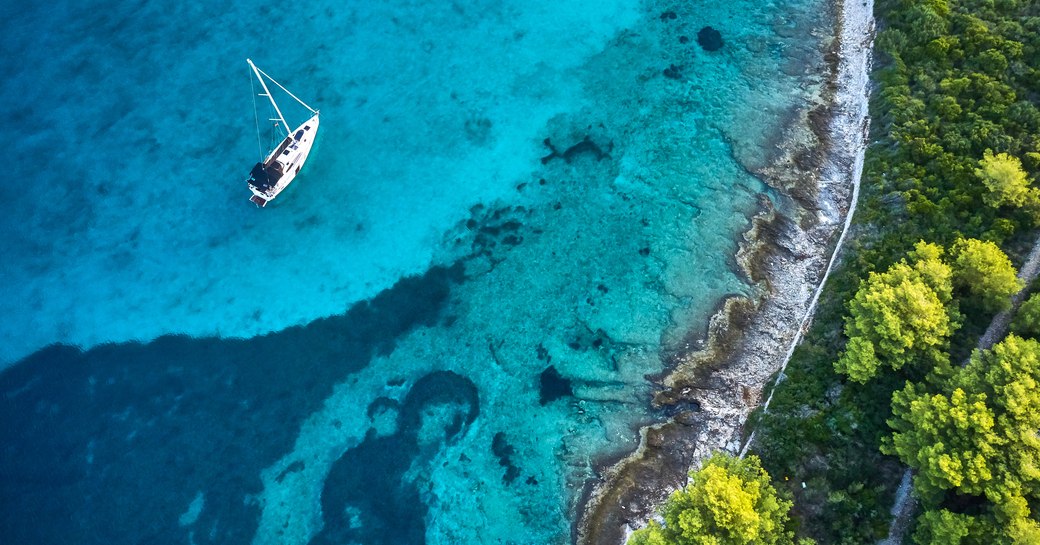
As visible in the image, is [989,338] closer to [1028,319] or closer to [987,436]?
[1028,319]

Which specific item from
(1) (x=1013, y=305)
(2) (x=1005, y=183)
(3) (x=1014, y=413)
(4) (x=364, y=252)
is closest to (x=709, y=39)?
(2) (x=1005, y=183)

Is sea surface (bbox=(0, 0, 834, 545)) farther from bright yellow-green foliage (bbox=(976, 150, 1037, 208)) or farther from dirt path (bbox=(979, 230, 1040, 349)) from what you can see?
dirt path (bbox=(979, 230, 1040, 349))

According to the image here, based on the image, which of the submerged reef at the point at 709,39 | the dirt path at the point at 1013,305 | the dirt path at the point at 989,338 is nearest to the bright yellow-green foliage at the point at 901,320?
the dirt path at the point at 1013,305

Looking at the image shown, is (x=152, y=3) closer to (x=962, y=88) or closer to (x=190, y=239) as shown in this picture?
(x=190, y=239)

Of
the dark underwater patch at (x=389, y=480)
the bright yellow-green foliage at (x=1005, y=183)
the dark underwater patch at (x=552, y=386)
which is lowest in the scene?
the dark underwater patch at (x=389, y=480)

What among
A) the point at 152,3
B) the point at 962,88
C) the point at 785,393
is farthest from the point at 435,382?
the point at 152,3

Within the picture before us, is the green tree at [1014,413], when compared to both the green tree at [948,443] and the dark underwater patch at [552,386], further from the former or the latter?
the dark underwater patch at [552,386]
